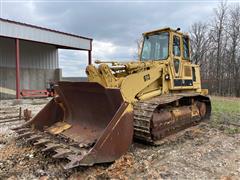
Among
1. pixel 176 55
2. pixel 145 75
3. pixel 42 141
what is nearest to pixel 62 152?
pixel 42 141

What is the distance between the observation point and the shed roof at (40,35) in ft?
39.5

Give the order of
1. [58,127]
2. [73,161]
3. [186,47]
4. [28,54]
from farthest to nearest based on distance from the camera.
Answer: [28,54] < [186,47] < [58,127] < [73,161]

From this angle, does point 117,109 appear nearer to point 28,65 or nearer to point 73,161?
point 73,161

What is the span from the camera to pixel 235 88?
25016mm

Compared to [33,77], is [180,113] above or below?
below

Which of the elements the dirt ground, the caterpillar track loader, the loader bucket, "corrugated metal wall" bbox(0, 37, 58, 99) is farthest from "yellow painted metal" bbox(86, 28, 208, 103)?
"corrugated metal wall" bbox(0, 37, 58, 99)

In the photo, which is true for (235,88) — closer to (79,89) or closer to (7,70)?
(7,70)

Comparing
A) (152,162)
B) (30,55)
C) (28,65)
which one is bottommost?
(152,162)

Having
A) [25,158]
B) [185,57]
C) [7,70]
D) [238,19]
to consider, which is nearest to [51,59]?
[7,70]

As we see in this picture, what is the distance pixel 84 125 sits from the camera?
510cm

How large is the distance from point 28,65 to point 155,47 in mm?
13205

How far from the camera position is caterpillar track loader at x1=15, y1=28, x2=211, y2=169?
3.93 meters

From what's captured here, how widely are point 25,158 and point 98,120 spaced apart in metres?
1.54

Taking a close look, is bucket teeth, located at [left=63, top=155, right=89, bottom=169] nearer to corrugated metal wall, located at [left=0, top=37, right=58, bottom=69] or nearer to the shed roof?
the shed roof
